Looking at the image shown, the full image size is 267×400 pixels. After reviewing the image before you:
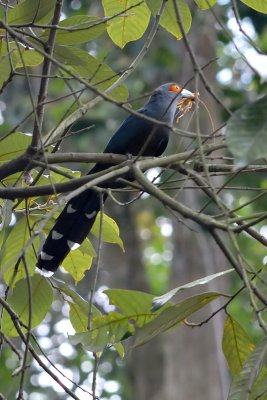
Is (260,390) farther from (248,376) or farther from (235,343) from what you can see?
(235,343)

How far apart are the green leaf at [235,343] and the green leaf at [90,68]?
77 cm

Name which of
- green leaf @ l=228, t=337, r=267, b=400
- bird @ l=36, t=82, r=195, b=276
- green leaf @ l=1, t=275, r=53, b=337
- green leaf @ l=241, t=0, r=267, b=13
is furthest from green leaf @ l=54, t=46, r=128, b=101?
green leaf @ l=228, t=337, r=267, b=400

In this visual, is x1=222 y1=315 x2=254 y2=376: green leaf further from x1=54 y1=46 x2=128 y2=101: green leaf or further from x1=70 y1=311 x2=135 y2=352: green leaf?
x1=54 y1=46 x2=128 y2=101: green leaf

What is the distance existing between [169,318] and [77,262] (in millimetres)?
814

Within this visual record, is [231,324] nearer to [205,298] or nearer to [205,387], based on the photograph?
[205,298]

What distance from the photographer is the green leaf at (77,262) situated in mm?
2789

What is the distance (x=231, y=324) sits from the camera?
2227 millimetres

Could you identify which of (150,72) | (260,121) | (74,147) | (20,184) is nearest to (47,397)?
(74,147)

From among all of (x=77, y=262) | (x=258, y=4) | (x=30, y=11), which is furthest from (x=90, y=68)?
(x=77, y=262)

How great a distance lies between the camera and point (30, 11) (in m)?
2.38

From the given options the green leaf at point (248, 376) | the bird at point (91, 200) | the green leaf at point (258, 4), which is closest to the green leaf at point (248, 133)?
the bird at point (91, 200)

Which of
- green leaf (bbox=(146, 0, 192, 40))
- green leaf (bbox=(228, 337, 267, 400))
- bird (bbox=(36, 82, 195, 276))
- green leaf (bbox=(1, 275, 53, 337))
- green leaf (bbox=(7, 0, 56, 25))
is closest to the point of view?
green leaf (bbox=(228, 337, 267, 400))

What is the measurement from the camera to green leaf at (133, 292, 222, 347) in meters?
2.02

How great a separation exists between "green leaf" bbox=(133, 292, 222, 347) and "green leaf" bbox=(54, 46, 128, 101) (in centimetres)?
72
